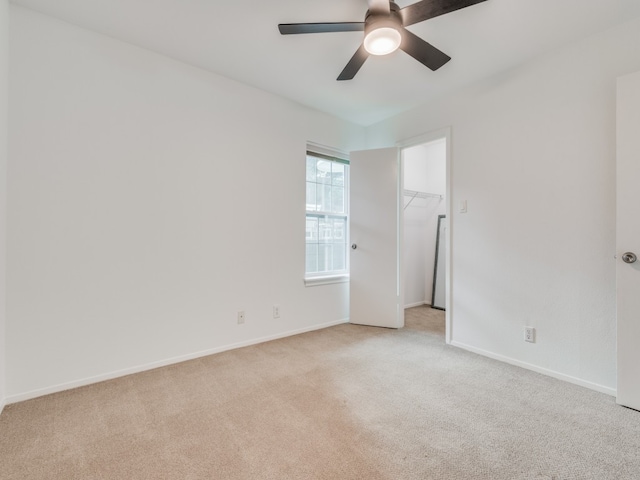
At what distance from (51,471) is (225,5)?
8.41 ft

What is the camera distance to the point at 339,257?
12.0 feet

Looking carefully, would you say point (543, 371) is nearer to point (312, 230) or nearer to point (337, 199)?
point (312, 230)

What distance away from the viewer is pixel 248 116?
274cm

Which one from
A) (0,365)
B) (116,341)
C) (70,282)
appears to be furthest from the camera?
(116,341)

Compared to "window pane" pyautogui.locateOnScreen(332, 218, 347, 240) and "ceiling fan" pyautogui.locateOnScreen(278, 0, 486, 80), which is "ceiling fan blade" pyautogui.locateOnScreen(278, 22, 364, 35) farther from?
"window pane" pyautogui.locateOnScreen(332, 218, 347, 240)

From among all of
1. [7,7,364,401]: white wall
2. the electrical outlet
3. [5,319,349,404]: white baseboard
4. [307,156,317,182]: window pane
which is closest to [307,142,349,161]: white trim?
[307,156,317,182]: window pane

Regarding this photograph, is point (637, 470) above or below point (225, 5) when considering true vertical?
below

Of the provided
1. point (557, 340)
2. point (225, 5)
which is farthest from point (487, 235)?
point (225, 5)

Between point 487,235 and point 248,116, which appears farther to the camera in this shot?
point 248,116

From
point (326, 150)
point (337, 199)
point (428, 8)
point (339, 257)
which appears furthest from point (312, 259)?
point (428, 8)

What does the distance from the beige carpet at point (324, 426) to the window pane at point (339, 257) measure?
1446 millimetres

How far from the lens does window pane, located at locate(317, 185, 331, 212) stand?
11.2ft

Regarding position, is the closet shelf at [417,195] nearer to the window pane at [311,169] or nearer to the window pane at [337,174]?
the window pane at [337,174]

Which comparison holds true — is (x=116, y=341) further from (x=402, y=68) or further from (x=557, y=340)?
(x=557, y=340)
